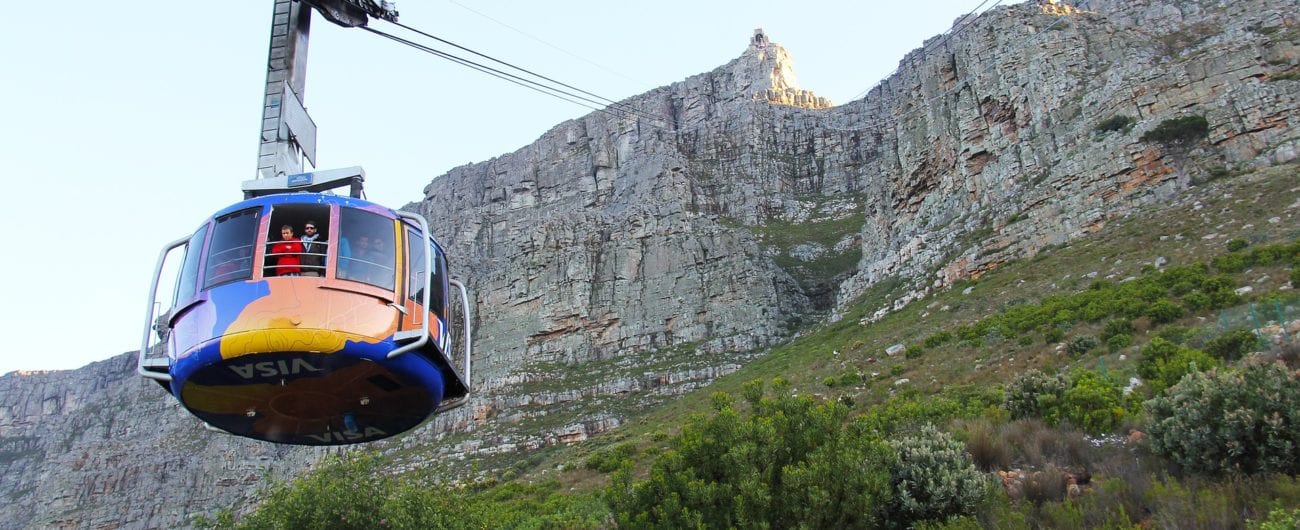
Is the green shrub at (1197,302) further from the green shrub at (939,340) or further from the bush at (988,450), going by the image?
the bush at (988,450)

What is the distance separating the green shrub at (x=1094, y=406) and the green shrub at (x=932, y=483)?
3309 millimetres

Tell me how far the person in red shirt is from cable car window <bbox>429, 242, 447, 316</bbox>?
1.70 metres

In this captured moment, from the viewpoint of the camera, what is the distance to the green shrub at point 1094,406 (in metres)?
13.7

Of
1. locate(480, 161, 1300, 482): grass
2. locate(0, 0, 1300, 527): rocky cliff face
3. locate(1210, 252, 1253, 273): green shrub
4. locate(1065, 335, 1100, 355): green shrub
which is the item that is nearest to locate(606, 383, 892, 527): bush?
locate(480, 161, 1300, 482): grass

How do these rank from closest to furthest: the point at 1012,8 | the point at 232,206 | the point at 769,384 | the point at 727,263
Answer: the point at 232,206
the point at 769,384
the point at 1012,8
the point at 727,263

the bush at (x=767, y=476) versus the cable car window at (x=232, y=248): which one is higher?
the cable car window at (x=232, y=248)

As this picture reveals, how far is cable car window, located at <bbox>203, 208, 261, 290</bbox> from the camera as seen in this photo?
1001 cm

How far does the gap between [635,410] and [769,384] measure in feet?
67.4

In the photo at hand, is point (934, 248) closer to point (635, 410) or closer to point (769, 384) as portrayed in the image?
point (769, 384)

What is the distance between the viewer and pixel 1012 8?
179 feet

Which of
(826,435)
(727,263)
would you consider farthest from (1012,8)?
(826,435)

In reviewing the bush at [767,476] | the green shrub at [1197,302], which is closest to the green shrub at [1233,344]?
the green shrub at [1197,302]

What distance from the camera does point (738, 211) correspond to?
88.5 meters

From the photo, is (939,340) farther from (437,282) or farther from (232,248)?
(232,248)
